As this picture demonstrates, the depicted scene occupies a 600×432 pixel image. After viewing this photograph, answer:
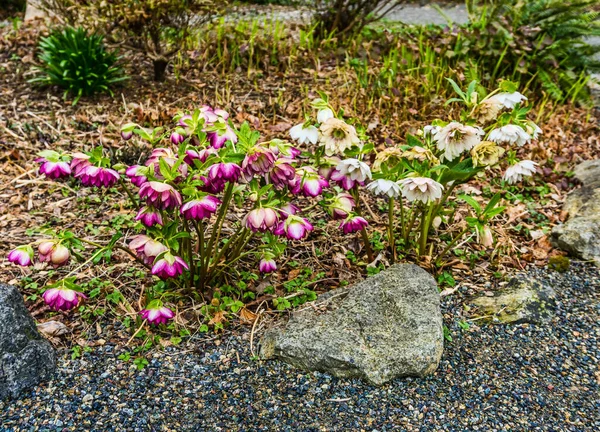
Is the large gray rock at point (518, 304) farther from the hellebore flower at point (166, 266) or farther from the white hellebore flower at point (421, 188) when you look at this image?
the hellebore flower at point (166, 266)

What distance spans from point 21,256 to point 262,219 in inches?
29.0

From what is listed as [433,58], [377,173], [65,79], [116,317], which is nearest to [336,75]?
[433,58]

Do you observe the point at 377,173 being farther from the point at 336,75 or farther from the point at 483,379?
the point at 336,75

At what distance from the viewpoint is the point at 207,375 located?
1.94 m

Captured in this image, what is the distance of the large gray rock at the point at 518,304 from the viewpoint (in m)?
2.25

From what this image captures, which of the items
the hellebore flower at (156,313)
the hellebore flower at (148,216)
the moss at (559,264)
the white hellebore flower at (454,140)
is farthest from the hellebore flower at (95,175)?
the moss at (559,264)

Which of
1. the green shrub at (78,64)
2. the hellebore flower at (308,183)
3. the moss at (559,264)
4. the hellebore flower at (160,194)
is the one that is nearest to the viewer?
the hellebore flower at (160,194)

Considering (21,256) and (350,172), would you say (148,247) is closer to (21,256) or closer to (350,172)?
(21,256)

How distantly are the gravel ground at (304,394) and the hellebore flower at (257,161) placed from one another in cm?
67

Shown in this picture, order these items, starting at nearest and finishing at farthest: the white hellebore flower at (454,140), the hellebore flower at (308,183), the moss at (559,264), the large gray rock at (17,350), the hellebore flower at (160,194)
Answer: the hellebore flower at (160,194) < the large gray rock at (17,350) < the hellebore flower at (308,183) < the white hellebore flower at (454,140) < the moss at (559,264)

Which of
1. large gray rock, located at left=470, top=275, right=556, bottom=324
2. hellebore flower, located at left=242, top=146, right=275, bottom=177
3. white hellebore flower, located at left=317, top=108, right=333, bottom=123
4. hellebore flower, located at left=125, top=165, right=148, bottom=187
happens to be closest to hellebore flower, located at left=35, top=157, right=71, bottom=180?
hellebore flower, located at left=125, top=165, right=148, bottom=187

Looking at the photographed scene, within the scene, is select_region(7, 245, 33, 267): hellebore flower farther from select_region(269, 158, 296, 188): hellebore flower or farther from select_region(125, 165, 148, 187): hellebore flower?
select_region(269, 158, 296, 188): hellebore flower

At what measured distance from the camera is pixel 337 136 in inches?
79.1

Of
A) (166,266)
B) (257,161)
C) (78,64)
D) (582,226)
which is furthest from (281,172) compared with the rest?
(78,64)
